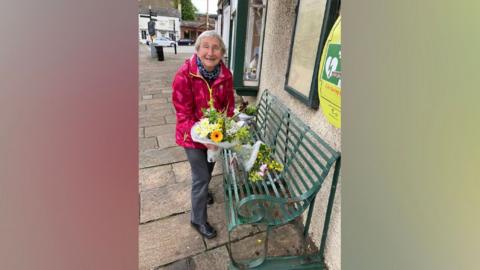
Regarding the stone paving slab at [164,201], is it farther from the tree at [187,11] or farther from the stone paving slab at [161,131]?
the tree at [187,11]

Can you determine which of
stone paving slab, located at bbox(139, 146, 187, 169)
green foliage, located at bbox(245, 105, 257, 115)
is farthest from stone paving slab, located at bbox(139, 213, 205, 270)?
green foliage, located at bbox(245, 105, 257, 115)

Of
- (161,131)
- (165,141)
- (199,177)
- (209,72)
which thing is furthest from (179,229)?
(161,131)

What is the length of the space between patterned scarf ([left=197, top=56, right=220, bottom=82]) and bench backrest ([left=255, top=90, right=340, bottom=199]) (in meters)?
0.85

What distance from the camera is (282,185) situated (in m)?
2.27

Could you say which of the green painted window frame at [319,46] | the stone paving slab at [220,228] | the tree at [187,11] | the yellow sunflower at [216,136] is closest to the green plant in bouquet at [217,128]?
the yellow sunflower at [216,136]

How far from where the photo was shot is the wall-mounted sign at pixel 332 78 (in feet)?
5.82

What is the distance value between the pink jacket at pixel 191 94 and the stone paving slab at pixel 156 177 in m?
1.20

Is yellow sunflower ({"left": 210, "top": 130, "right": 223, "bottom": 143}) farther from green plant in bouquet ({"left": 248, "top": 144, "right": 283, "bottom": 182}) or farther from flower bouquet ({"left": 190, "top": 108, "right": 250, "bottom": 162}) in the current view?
green plant in bouquet ({"left": 248, "top": 144, "right": 283, "bottom": 182})
